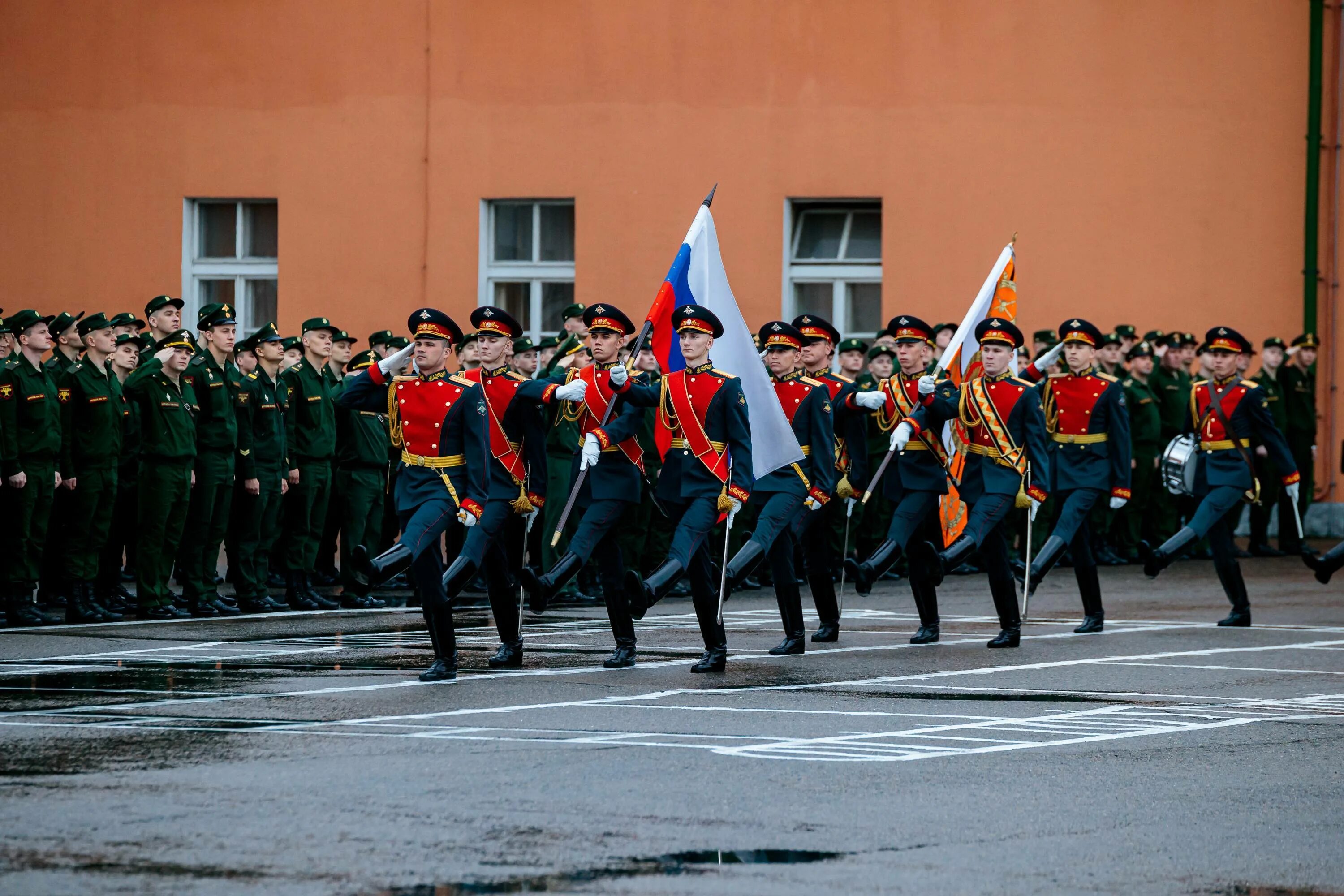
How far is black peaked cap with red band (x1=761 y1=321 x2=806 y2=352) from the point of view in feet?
44.4

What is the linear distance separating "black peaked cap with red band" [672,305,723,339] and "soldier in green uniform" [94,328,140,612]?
516cm

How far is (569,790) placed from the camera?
7.70 metres

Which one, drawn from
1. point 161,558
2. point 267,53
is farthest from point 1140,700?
point 267,53

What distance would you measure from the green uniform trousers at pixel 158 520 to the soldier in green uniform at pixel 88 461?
0.73ft

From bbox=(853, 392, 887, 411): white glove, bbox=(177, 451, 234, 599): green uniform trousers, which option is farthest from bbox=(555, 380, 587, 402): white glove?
bbox=(177, 451, 234, 599): green uniform trousers

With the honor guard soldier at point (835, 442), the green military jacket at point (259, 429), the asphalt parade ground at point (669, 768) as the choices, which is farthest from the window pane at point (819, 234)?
the asphalt parade ground at point (669, 768)

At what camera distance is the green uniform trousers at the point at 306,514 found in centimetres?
1669

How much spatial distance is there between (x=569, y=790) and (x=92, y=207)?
1973cm

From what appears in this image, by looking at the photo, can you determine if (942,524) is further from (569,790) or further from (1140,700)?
(569,790)

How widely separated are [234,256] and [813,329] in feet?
44.5

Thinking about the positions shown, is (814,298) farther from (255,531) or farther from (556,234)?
(255,531)

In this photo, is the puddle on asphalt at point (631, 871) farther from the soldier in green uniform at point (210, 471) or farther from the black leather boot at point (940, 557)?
the soldier in green uniform at point (210, 471)

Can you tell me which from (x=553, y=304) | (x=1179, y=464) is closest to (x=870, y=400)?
(x=1179, y=464)

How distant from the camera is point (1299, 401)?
2300cm
